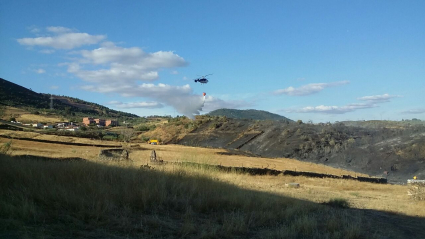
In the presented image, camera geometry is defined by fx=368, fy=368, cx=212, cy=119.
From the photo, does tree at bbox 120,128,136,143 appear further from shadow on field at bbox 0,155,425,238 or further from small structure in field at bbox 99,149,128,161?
shadow on field at bbox 0,155,425,238

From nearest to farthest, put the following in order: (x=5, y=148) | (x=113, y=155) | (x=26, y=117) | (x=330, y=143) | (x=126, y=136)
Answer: (x=5, y=148) < (x=113, y=155) < (x=330, y=143) < (x=126, y=136) < (x=26, y=117)

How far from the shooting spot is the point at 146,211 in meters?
8.14

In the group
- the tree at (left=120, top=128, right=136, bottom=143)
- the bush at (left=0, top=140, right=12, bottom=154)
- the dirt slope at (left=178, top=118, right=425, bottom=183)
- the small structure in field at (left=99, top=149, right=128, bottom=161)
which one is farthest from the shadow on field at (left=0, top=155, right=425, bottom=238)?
the tree at (left=120, top=128, right=136, bottom=143)

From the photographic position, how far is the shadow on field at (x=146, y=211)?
6.57m

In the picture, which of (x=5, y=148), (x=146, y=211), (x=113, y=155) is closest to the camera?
(x=146, y=211)

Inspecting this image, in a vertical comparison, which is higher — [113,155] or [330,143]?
[330,143]

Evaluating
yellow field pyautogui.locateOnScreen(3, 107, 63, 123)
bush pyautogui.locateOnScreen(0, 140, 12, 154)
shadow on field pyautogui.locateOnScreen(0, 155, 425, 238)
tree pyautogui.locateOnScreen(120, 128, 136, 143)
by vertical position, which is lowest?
shadow on field pyautogui.locateOnScreen(0, 155, 425, 238)

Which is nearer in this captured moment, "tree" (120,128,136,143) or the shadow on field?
the shadow on field

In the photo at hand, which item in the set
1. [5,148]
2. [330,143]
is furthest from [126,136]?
[5,148]

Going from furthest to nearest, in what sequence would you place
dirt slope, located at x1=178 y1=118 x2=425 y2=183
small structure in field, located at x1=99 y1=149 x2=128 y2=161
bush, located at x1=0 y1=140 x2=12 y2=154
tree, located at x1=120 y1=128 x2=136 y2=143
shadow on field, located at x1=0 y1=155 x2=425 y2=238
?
tree, located at x1=120 y1=128 x2=136 y2=143 < dirt slope, located at x1=178 y1=118 x2=425 y2=183 < small structure in field, located at x1=99 y1=149 x2=128 y2=161 < bush, located at x1=0 y1=140 x2=12 y2=154 < shadow on field, located at x1=0 y1=155 x2=425 y2=238

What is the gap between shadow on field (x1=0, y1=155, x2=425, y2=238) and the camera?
657 cm

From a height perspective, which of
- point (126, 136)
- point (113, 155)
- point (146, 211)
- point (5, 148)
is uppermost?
point (126, 136)

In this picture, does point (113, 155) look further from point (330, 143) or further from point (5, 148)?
point (330, 143)

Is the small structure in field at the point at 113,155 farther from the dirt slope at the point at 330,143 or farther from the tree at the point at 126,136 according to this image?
the tree at the point at 126,136
